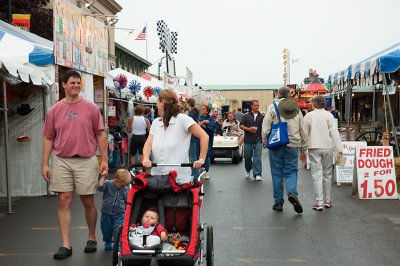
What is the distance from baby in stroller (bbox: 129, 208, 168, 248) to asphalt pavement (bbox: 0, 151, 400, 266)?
1264 mm

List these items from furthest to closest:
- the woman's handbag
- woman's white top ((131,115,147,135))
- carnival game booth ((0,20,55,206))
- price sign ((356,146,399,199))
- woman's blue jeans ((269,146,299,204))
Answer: woman's white top ((131,115,147,135)) < carnival game booth ((0,20,55,206)) < price sign ((356,146,399,199)) < woman's blue jeans ((269,146,299,204)) < the woman's handbag

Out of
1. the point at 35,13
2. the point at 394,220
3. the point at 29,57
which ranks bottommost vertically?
the point at 394,220

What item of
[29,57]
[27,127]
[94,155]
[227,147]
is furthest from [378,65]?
[94,155]

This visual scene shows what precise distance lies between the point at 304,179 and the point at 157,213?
31.4 ft

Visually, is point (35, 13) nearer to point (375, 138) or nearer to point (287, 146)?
point (375, 138)

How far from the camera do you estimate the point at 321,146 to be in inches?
400

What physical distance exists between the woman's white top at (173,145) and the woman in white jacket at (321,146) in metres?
4.53

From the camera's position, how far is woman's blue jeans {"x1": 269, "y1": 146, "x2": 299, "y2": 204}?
32.1ft

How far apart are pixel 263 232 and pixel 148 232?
313 cm

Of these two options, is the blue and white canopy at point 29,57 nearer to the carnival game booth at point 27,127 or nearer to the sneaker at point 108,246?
the carnival game booth at point 27,127

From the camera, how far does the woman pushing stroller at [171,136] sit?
238 inches

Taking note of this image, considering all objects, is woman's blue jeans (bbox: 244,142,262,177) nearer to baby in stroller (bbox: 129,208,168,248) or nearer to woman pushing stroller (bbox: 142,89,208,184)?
woman pushing stroller (bbox: 142,89,208,184)

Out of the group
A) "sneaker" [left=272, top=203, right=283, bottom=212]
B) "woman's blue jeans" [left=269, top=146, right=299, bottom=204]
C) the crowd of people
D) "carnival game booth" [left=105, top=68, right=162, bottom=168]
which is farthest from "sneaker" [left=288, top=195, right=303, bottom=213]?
"carnival game booth" [left=105, top=68, right=162, bottom=168]

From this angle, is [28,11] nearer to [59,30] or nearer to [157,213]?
[59,30]
